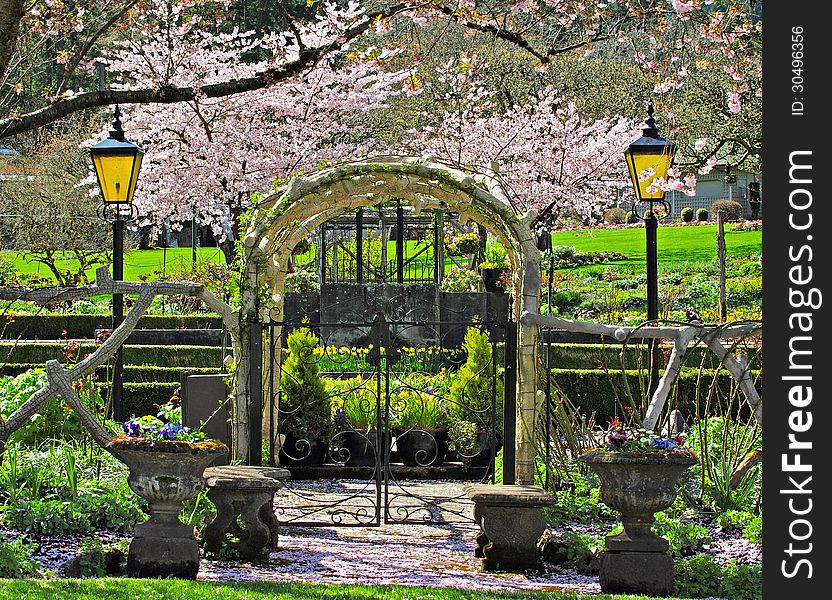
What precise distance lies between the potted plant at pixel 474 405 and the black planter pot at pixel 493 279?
9.00 meters

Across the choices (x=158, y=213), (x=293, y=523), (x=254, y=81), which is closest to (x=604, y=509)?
(x=293, y=523)

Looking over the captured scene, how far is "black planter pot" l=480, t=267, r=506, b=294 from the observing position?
18.9m

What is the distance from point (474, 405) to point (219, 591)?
16.0 ft

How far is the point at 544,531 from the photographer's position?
21.4ft

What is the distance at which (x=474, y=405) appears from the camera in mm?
9781

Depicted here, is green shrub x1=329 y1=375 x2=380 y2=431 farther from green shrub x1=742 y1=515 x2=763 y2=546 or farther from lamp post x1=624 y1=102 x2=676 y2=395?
green shrub x1=742 y1=515 x2=763 y2=546

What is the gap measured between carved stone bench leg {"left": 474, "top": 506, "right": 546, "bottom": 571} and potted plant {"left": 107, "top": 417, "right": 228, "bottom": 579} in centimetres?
177

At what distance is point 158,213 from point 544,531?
14670 mm

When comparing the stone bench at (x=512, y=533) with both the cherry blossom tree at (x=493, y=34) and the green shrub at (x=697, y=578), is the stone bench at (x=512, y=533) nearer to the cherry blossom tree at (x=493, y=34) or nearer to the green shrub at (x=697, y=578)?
the green shrub at (x=697, y=578)

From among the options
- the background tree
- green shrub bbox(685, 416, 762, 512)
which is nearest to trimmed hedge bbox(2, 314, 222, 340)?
the background tree

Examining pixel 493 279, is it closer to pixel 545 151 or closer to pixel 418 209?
pixel 545 151

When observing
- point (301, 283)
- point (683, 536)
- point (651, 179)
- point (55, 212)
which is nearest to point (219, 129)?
point (301, 283)

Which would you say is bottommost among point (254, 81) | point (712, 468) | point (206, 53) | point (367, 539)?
point (367, 539)

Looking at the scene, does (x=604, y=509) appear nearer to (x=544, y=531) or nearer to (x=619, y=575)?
(x=544, y=531)
